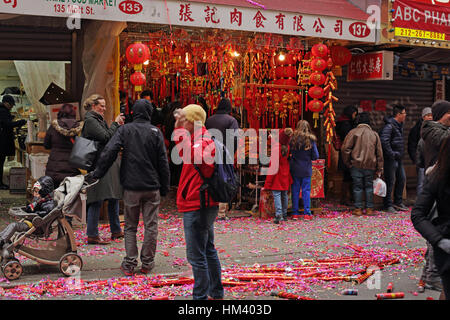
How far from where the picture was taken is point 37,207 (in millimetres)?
6680

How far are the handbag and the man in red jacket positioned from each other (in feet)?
8.85

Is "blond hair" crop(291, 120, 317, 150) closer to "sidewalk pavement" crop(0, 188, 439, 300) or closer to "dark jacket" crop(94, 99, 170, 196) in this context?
"sidewalk pavement" crop(0, 188, 439, 300)

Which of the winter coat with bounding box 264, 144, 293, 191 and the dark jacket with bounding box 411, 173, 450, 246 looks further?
the winter coat with bounding box 264, 144, 293, 191

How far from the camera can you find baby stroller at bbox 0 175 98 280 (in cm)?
639

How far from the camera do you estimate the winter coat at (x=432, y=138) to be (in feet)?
22.0

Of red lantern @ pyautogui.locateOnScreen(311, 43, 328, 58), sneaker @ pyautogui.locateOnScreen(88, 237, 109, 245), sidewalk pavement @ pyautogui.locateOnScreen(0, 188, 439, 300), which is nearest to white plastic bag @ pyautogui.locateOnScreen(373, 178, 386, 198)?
sidewalk pavement @ pyautogui.locateOnScreen(0, 188, 439, 300)

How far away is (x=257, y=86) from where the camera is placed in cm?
1211

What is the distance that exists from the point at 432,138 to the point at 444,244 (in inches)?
131

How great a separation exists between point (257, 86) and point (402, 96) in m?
5.48

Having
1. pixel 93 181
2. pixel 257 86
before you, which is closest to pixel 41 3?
pixel 93 181

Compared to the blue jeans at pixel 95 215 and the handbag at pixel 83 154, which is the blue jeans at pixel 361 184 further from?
the handbag at pixel 83 154

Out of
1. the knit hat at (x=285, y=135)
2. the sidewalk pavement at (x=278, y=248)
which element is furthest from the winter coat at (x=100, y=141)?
the knit hat at (x=285, y=135)

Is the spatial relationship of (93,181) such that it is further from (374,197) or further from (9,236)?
(374,197)

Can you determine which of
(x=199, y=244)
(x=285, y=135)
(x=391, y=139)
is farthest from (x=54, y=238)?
(x=391, y=139)
